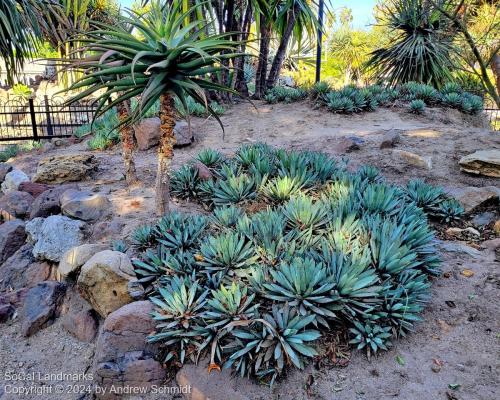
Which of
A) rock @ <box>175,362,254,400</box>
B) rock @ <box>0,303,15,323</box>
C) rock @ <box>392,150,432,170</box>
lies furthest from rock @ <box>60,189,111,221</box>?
rock @ <box>392,150,432,170</box>

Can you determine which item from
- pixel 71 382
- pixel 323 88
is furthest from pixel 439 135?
pixel 71 382

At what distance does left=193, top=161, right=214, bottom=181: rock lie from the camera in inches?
195

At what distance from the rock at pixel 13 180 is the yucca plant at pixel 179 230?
3392mm

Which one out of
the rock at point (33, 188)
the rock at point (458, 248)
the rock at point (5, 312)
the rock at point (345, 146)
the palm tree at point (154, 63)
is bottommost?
the rock at point (5, 312)

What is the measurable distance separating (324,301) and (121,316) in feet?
4.79

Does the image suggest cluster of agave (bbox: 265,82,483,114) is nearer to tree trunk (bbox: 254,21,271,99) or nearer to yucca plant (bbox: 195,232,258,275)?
tree trunk (bbox: 254,21,271,99)

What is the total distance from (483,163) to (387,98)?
174 inches

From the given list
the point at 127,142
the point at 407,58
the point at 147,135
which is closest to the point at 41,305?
the point at 127,142

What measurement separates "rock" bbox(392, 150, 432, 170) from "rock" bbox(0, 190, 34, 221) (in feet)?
17.6

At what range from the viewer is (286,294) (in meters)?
2.63

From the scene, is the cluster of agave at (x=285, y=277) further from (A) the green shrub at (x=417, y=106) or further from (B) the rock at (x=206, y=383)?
(A) the green shrub at (x=417, y=106)

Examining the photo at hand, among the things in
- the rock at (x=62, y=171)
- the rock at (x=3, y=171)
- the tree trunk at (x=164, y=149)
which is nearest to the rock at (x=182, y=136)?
the rock at (x=62, y=171)

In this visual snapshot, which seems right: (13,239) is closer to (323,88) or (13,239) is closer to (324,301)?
(324,301)

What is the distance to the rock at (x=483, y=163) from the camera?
552 centimetres
